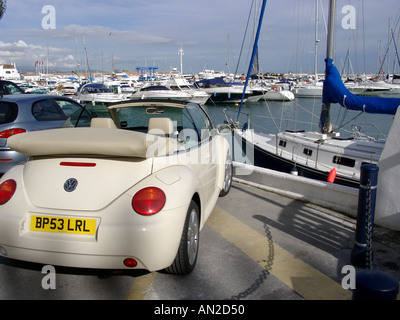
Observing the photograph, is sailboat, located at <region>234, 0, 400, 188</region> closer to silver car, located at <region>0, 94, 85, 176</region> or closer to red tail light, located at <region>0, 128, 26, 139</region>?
silver car, located at <region>0, 94, 85, 176</region>

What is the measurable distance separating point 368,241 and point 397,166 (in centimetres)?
114

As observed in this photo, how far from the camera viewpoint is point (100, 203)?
2.81 metres

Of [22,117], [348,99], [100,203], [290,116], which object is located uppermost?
[348,99]

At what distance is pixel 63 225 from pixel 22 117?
13.7 feet

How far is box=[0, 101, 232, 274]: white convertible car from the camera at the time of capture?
272 cm

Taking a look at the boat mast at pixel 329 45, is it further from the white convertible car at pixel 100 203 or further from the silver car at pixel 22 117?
the white convertible car at pixel 100 203

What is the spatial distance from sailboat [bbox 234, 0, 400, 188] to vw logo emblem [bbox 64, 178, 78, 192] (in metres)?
6.46

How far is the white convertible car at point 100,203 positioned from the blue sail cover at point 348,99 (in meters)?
6.29

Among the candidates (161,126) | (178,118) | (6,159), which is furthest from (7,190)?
(6,159)

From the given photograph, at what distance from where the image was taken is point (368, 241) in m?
3.31

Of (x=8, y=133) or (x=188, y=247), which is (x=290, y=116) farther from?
(x=188, y=247)
